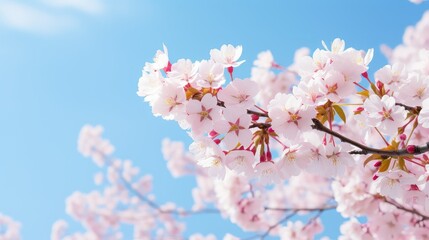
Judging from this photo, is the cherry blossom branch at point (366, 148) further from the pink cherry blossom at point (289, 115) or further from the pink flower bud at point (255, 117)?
the pink flower bud at point (255, 117)

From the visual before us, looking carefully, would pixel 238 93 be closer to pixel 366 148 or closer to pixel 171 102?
pixel 171 102

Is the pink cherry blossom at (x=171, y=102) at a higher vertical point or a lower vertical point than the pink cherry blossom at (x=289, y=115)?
higher

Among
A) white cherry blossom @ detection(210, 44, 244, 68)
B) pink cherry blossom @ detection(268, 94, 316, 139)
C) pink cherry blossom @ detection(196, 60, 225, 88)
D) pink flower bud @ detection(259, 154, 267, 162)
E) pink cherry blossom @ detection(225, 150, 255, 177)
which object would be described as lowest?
pink cherry blossom @ detection(225, 150, 255, 177)

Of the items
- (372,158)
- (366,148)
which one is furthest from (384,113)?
(372,158)

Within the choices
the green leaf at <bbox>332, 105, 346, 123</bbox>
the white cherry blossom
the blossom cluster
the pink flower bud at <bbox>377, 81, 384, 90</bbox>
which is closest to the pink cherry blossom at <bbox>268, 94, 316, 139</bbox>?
the blossom cluster

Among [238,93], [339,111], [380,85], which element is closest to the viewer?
[238,93]

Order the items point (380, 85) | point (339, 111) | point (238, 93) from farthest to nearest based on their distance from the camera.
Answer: point (380, 85), point (339, 111), point (238, 93)

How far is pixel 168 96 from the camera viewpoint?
1767mm

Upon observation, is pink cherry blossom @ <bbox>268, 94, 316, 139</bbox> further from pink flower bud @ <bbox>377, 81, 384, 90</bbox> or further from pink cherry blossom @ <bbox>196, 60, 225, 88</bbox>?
pink flower bud @ <bbox>377, 81, 384, 90</bbox>

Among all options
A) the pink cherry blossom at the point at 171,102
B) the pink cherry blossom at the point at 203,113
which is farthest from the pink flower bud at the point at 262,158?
the pink cherry blossom at the point at 171,102

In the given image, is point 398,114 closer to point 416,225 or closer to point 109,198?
point 416,225

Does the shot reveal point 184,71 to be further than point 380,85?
No

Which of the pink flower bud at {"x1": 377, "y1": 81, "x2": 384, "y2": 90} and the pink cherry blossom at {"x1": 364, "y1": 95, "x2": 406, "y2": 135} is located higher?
the pink flower bud at {"x1": 377, "y1": 81, "x2": 384, "y2": 90}

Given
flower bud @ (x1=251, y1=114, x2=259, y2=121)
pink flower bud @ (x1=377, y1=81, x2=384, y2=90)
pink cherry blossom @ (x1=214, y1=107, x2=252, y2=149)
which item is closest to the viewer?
pink cherry blossom @ (x1=214, y1=107, x2=252, y2=149)
